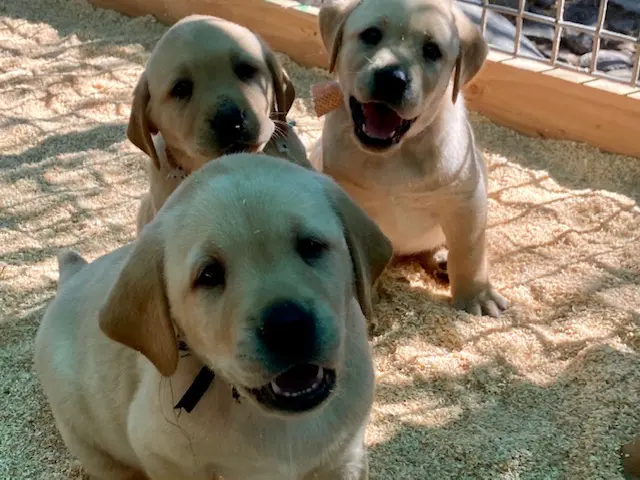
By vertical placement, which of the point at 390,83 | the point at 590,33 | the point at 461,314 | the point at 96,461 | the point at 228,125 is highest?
→ the point at 390,83

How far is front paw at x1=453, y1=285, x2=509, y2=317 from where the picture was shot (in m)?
3.64

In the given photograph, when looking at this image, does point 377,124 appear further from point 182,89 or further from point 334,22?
point 182,89

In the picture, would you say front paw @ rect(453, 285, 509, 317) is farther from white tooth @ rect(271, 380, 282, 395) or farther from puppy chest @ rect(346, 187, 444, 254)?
white tooth @ rect(271, 380, 282, 395)

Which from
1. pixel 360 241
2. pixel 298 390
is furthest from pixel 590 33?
pixel 298 390

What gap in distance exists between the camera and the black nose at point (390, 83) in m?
3.16

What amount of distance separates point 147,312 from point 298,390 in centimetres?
42

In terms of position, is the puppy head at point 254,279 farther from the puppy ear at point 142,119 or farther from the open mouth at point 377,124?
Answer: the puppy ear at point 142,119

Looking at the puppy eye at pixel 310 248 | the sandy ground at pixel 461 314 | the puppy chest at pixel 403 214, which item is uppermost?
the puppy eye at pixel 310 248

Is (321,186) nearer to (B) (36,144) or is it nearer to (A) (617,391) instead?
(A) (617,391)

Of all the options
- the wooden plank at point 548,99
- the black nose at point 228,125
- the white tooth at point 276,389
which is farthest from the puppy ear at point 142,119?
the wooden plank at point 548,99

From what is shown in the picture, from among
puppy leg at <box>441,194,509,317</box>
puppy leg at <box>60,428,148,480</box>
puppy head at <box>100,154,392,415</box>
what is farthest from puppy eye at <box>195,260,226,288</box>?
puppy leg at <box>441,194,509,317</box>

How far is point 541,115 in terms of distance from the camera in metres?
4.92

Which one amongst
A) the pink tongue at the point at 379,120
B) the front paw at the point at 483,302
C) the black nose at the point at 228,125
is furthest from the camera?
the front paw at the point at 483,302

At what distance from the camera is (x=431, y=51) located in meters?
3.29
